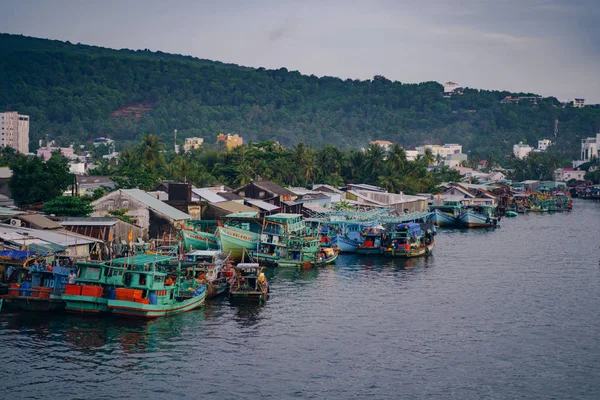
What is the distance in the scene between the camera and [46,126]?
180625 mm

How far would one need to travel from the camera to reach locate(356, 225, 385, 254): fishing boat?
166ft

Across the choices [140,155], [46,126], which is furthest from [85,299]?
[46,126]

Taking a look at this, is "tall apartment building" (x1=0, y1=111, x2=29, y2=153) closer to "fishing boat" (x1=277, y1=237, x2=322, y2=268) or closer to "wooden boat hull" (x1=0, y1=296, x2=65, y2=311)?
"fishing boat" (x1=277, y1=237, x2=322, y2=268)

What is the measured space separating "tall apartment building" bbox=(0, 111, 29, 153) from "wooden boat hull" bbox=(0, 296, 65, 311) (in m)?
131

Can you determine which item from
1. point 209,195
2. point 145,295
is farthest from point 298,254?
point 145,295

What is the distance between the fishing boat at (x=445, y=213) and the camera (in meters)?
73.7

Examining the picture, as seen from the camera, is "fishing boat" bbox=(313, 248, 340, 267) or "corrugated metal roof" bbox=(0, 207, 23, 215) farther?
"fishing boat" bbox=(313, 248, 340, 267)

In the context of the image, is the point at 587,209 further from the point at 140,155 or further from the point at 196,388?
the point at 196,388

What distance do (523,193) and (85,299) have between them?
263 feet

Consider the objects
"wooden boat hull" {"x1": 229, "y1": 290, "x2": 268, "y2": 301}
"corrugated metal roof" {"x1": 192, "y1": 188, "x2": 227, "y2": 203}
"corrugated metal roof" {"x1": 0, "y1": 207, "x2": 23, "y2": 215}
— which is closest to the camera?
"wooden boat hull" {"x1": 229, "y1": 290, "x2": 268, "y2": 301}

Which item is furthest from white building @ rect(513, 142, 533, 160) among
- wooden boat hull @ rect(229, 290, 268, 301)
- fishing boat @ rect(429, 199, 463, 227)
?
wooden boat hull @ rect(229, 290, 268, 301)

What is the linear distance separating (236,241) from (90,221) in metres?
7.99

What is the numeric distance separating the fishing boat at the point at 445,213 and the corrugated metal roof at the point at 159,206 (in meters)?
31.1

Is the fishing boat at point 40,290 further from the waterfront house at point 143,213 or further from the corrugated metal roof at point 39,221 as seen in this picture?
the waterfront house at point 143,213
